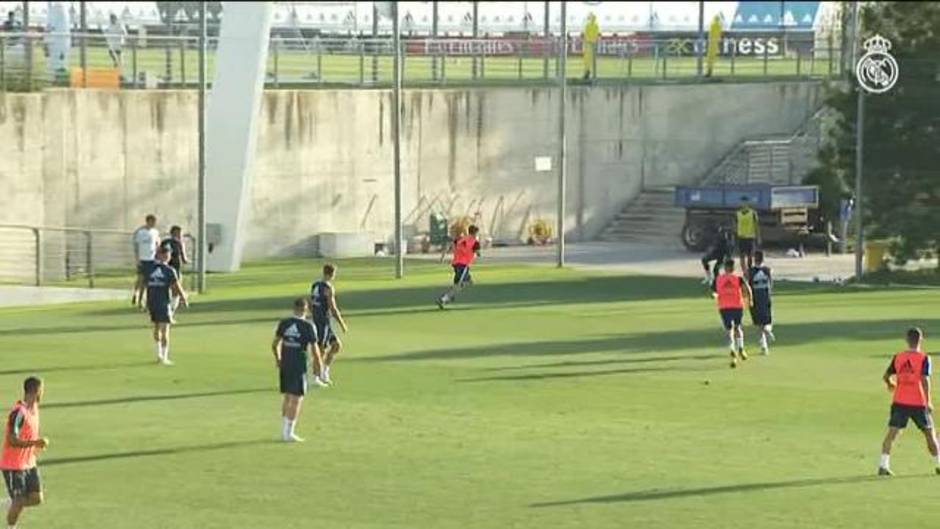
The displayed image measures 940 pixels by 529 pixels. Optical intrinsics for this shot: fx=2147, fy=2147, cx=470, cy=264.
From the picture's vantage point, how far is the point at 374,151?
58.2 m

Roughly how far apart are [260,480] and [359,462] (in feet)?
4.97

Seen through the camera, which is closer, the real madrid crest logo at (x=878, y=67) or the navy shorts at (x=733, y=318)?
the navy shorts at (x=733, y=318)

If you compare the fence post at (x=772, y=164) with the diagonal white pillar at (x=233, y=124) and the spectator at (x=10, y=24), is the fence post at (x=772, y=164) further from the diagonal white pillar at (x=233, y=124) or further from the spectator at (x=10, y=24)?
the spectator at (x=10, y=24)

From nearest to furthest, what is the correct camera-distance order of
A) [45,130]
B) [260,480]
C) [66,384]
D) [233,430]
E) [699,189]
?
[260,480] < [233,430] < [66,384] < [45,130] < [699,189]

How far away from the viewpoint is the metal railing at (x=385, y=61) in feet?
170

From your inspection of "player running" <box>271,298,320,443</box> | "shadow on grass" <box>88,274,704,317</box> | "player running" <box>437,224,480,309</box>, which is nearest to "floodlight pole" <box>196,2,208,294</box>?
"shadow on grass" <box>88,274,704,317</box>

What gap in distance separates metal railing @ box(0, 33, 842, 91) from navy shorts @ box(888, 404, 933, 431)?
3084cm

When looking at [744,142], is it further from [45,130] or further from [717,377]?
[717,377]

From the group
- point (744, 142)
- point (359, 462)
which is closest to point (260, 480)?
point (359, 462)

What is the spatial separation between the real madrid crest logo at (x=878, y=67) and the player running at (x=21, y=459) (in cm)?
3278

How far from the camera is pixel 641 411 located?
91.2 feet

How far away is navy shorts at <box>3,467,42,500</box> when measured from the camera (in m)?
19.1

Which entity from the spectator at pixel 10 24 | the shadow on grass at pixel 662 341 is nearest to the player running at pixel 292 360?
the shadow on grass at pixel 662 341

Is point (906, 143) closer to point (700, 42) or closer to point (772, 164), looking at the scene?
point (772, 164)
